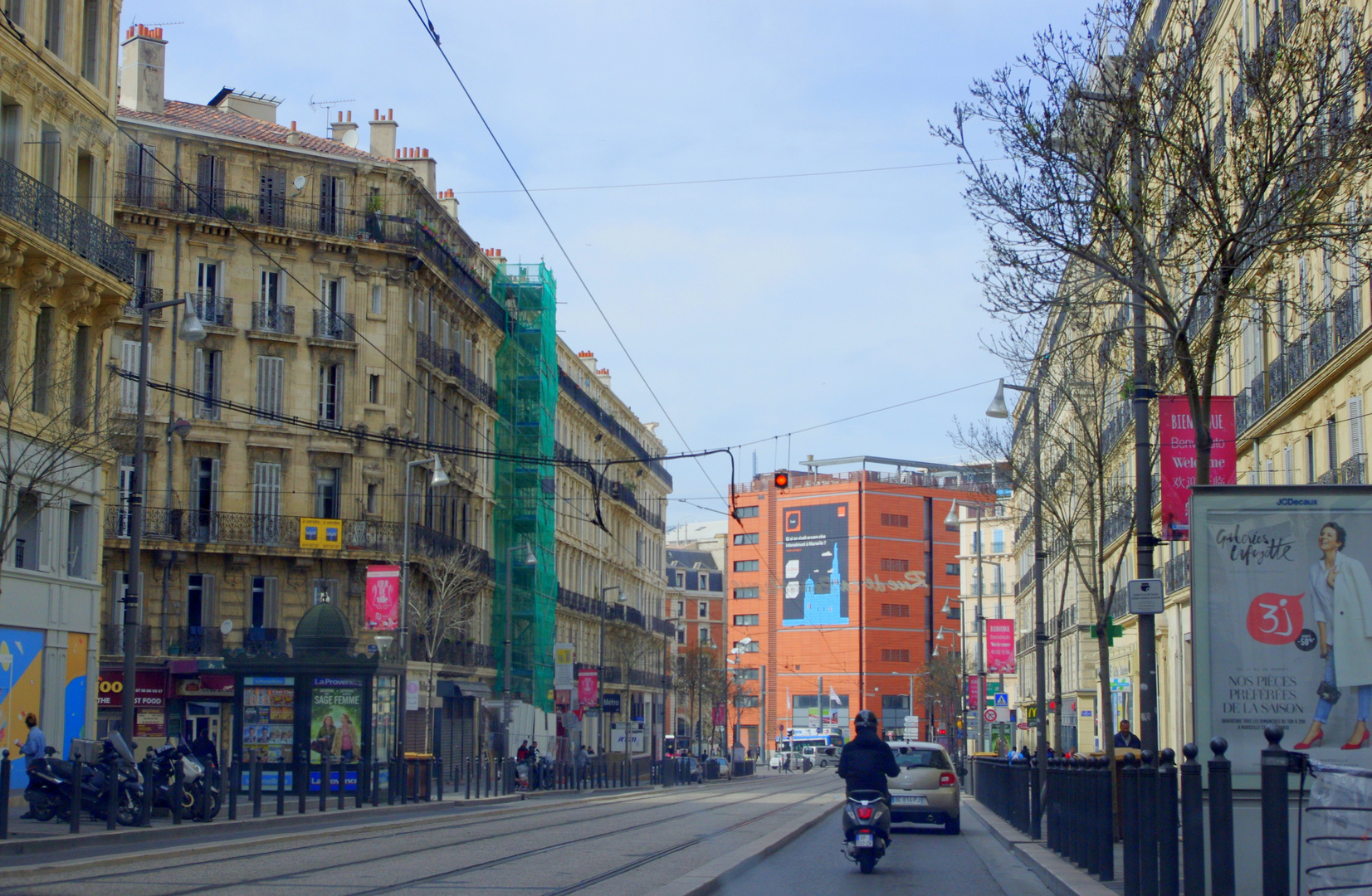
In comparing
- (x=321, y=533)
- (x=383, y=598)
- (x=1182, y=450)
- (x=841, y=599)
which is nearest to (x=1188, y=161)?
(x=1182, y=450)

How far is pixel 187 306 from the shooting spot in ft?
90.6

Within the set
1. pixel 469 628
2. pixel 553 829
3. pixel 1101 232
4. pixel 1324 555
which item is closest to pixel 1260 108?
pixel 1101 232

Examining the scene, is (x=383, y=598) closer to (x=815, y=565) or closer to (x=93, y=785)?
(x=93, y=785)

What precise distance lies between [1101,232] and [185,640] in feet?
126

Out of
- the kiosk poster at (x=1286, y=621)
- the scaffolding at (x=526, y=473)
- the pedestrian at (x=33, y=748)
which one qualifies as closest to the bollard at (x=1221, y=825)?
the kiosk poster at (x=1286, y=621)

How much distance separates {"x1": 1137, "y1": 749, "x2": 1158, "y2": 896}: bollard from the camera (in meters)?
10.6

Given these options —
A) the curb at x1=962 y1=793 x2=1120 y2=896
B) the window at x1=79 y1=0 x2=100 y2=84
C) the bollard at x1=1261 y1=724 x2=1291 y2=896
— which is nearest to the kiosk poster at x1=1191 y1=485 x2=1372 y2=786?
the bollard at x1=1261 y1=724 x2=1291 y2=896

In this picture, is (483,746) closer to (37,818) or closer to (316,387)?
(316,387)

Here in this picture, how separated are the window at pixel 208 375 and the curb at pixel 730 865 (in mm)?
30258

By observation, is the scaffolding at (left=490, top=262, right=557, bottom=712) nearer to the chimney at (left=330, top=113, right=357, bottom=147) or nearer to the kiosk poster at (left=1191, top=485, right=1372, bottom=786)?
the chimney at (left=330, top=113, right=357, bottom=147)

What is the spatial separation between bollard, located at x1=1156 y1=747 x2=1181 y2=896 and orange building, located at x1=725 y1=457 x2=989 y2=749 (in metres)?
122

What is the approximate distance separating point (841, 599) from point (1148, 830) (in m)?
126

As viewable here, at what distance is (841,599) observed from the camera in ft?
445

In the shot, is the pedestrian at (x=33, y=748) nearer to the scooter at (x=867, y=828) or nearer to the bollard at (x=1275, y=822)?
the scooter at (x=867, y=828)
